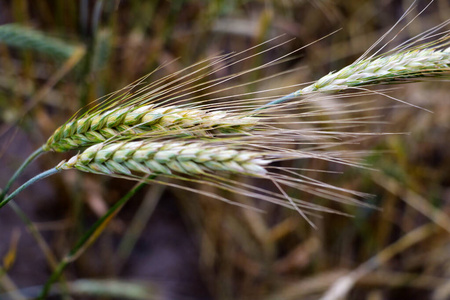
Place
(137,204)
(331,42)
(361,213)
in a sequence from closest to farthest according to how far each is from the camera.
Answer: (361,213), (137,204), (331,42)

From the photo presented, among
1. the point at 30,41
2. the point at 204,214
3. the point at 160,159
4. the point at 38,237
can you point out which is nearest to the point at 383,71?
the point at 160,159

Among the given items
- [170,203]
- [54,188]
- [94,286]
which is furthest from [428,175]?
[54,188]

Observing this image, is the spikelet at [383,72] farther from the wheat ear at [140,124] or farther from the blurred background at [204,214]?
the blurred background at [204,214]

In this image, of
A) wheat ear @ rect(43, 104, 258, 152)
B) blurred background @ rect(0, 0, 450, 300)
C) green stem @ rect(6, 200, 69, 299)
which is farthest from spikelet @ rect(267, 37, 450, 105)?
blurred background @ rect(0, 0, 450, 300)

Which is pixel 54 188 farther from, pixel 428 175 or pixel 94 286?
pixel 428 175

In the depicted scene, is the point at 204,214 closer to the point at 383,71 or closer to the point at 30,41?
the point at 30,41

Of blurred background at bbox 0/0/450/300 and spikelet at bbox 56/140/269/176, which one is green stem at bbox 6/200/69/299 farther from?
blurred background at bbox 0/0/450/300

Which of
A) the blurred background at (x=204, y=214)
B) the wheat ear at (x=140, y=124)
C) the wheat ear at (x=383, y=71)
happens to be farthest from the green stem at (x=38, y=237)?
the wheat ear at (x=383, y=71)
